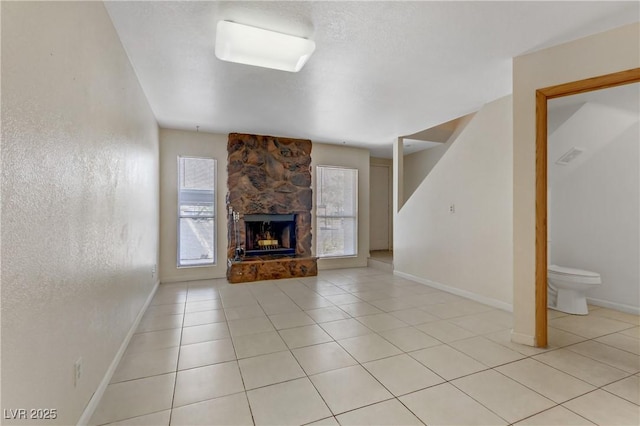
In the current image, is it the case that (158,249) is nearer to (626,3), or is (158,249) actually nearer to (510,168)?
(510,168)

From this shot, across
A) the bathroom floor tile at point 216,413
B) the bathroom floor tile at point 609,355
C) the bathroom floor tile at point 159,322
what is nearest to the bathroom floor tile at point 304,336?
the bathroom floor tile at point 216,413

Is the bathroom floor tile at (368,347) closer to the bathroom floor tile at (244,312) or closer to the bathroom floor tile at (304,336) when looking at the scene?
the bathroom floor tile at (304,336)

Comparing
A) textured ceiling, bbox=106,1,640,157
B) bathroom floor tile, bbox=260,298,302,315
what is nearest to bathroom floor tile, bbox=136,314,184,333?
bathroom floor tile, bbox=260,298,302,315

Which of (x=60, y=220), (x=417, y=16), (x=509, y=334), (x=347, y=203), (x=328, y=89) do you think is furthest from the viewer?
(x=347, y=203)

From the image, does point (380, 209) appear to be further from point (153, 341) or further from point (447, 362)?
point (153, 341)

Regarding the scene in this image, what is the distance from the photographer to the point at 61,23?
1334 millimetres

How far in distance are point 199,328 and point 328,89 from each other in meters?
2.88

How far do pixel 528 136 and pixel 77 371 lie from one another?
3.58 metres

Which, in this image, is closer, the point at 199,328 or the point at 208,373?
the point at 208,373

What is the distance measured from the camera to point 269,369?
2.17 meters

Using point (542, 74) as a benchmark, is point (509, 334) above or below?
below

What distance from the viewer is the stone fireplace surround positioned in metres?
5.02

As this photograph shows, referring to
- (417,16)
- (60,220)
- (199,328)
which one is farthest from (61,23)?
(199,328)

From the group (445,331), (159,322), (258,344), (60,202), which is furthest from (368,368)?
(159,322)
